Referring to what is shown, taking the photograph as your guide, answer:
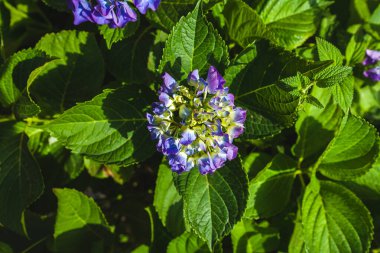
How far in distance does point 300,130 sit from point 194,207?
32.2 inches

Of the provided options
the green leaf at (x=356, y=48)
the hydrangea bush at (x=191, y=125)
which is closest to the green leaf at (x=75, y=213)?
the hydrangea bush at (x=191, y=125)

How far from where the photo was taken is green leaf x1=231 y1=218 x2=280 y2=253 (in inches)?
97.7

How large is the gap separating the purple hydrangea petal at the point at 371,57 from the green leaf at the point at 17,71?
1706mm

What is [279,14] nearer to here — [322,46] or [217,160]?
[322,46]

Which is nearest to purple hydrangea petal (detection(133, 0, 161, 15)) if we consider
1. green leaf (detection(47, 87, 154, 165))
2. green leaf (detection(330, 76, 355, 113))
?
green leaf (detection(47, 87, 154, 165))

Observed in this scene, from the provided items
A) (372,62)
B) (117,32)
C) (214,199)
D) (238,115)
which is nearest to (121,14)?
(117,32)

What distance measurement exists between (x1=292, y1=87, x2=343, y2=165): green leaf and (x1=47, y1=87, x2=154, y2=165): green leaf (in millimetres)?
865

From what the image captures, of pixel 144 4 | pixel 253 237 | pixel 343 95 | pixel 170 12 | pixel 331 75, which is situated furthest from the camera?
pixel 253 237

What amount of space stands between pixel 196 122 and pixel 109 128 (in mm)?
482

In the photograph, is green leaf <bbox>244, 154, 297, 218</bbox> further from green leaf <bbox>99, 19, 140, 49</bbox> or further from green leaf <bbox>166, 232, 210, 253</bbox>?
green leaf <bbox>99, 19, 140, 49</bbox>

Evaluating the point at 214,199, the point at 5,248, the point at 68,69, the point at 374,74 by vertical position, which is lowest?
the point at 5,248

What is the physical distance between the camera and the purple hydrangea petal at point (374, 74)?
255cm

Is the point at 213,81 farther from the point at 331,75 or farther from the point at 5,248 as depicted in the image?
the point at 5,248

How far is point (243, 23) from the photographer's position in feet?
7.43
